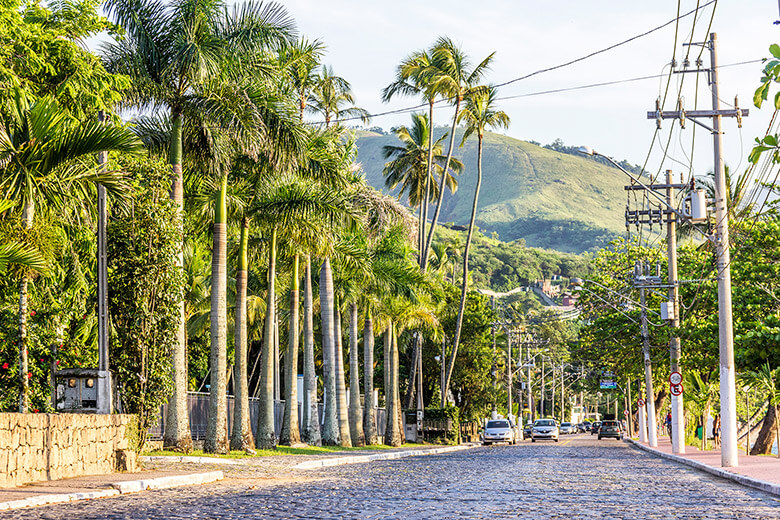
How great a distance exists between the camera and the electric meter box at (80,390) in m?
19.3

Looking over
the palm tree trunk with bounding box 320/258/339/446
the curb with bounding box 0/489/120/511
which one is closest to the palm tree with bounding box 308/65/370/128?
the palm tree trunk with bounding box 320/258/339/446

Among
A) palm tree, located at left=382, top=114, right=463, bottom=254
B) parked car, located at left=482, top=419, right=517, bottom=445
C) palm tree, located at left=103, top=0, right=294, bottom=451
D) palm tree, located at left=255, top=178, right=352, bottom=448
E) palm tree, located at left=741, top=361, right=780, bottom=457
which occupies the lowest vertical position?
parked car, located at left=482, top=419, right=517, bottom=445

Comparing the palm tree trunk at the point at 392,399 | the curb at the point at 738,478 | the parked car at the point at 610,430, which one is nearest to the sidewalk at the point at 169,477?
the curb at the point at 738,478

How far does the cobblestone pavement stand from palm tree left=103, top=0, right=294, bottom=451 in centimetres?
808

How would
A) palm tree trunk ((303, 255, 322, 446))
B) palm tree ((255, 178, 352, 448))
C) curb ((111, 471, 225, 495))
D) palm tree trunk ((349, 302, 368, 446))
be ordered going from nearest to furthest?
1. curb ((111, 471, 225, 495))
2. palm tree ((255, 178, 352, 448))
3. palm tree trunk ((303, 255, 322, 446))
4. palm tree trunk ((349, 302, 368, 446))

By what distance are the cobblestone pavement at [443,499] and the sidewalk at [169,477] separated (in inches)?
13.3

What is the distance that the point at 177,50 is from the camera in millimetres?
26297

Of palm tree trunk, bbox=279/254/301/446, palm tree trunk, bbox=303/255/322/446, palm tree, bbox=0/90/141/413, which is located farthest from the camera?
palm tree trunk, bbox=303/255/322/446

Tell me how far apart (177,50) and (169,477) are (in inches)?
494

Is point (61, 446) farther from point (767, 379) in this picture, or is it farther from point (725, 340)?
point (767, 379)

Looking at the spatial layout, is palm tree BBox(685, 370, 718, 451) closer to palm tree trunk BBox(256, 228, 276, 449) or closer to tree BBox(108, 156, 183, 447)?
palm tree trunk BBox(256, 228, 276, 449)

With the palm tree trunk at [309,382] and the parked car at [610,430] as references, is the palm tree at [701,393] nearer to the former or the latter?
the palm tree trunk at [309,382]

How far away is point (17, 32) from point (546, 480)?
1377 centimetres

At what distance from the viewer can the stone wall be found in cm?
1543
